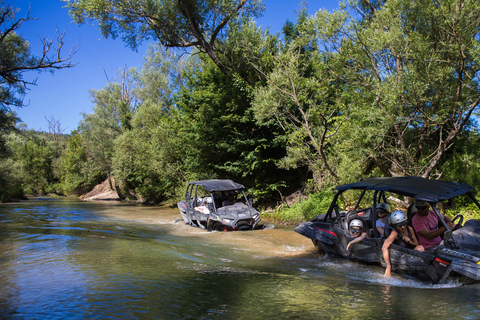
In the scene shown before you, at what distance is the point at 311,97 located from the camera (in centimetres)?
1605

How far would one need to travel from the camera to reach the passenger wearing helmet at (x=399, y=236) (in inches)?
273

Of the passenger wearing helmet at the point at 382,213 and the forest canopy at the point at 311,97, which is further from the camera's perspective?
the forest canopy at the point at 311,97

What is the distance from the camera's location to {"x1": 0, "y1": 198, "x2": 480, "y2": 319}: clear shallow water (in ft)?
17.0

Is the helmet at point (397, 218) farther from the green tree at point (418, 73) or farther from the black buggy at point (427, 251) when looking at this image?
the green tree at point (418, 73)

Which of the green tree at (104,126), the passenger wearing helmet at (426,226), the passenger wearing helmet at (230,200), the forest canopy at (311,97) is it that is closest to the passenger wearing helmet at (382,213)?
the passenger wearing helmet at (426,226)

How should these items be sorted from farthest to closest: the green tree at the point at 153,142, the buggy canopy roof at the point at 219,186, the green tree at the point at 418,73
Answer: the green tree at the point at 153,142
the buggy canopy roof at the point at 219,186
the green tree at the point at 418,73

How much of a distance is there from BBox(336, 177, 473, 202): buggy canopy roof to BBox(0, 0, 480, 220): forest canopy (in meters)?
4.36

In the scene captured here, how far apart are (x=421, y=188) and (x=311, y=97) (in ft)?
32.6

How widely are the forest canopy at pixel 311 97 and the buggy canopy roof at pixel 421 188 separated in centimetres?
436

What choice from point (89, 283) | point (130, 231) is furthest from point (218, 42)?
point (89, 283)

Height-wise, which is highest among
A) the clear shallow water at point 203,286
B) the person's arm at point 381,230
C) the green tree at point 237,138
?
the green tree at point 237,138

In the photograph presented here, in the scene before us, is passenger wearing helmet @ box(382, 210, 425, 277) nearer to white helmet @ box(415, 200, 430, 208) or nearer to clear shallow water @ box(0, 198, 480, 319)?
white helmet @ box(415, 200, 430, 208)

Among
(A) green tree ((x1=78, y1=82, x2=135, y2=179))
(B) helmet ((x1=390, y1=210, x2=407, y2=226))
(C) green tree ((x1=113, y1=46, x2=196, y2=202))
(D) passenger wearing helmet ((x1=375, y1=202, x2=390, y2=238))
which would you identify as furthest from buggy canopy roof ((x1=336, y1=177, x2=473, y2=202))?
(A) green tree ((x1=78, y1=82, x2=135, y2=179))

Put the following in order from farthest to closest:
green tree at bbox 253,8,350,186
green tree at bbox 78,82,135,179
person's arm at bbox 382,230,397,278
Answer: green tree at bbox 78,82,135,179, green tree at bbox 253,8,350,186, person's arm at bbox 382,230,397,278
